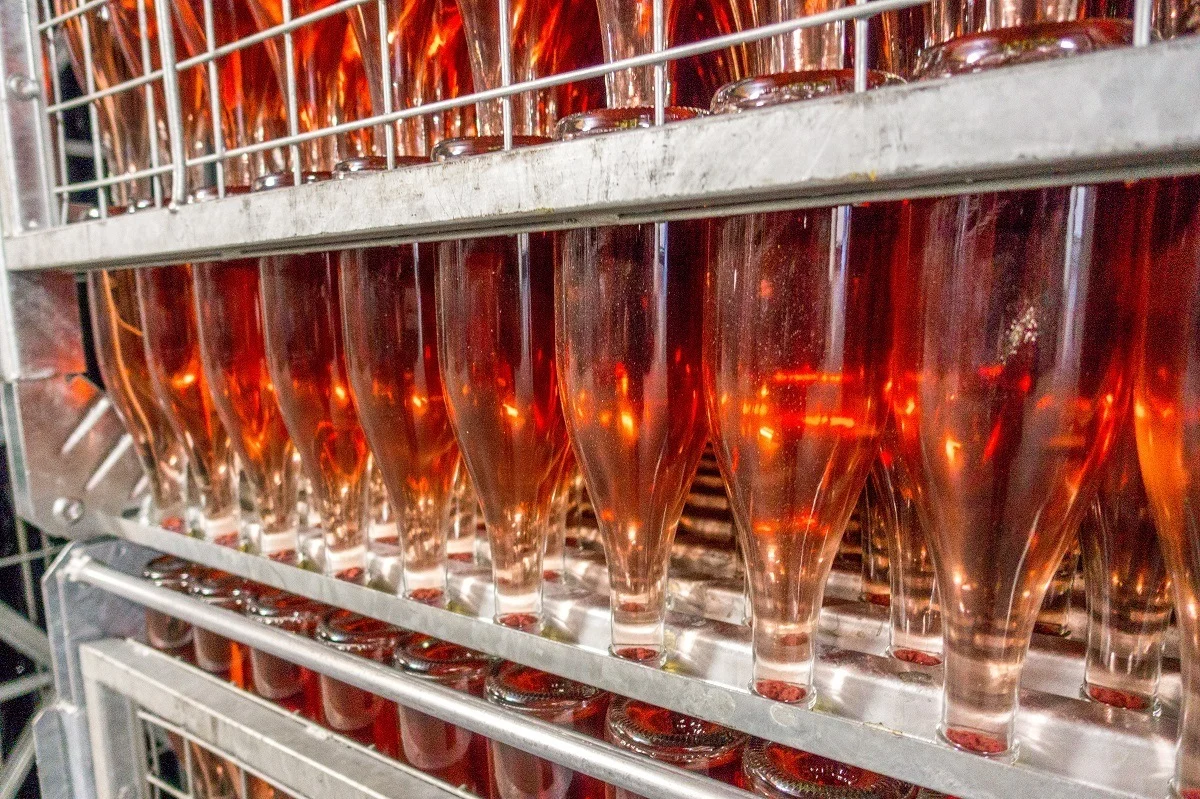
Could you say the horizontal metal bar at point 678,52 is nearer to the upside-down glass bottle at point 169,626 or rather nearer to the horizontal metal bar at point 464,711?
the horizontal metal bar at point 464,711

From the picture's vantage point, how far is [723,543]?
39 centimetres

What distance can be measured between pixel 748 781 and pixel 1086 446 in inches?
6.5

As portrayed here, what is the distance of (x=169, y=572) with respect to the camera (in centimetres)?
56

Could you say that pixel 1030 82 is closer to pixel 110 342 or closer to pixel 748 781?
pixel 748 781

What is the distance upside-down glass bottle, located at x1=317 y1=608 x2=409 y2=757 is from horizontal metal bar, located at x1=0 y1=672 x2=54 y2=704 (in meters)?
0.55

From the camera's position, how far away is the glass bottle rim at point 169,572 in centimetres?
54

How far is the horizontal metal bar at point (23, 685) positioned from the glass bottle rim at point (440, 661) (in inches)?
24.6

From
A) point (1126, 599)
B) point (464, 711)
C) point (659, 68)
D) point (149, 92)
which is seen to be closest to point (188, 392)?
point (149, 92)

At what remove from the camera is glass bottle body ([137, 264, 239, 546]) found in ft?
1.53

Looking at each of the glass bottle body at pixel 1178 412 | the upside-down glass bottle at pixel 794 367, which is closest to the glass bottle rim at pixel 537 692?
the upside-down glass bottle at pixel 794 367

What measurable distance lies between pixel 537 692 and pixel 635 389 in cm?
15

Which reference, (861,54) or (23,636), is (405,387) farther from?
(23,636)

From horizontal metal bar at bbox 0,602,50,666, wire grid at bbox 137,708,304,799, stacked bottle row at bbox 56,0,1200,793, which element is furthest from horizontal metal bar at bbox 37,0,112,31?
horizontal metal bar at bbox 0,602,50,666

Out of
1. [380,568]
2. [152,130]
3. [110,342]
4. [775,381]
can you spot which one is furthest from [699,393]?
[110,342]
